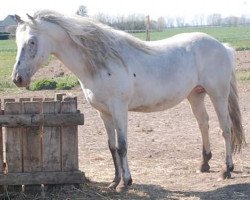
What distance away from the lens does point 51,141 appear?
18.7 feet

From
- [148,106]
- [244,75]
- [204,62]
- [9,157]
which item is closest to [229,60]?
[204,62]

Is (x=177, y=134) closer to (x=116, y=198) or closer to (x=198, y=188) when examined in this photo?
(x=198, y=188)

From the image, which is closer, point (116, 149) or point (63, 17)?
point (63, 17)

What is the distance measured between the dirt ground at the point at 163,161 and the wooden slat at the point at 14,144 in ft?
1.73

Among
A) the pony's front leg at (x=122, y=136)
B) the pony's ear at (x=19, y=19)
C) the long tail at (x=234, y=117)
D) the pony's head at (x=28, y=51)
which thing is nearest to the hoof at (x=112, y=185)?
the pony's front leg at (x=122, y=136)

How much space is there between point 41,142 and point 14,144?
29 cm

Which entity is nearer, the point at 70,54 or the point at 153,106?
the point at 70,54

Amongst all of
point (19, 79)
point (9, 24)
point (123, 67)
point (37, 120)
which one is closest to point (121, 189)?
point (37, 120)

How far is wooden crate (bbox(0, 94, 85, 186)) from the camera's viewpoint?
5676 millimetres

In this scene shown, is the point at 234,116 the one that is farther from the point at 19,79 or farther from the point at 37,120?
the point at 19,79

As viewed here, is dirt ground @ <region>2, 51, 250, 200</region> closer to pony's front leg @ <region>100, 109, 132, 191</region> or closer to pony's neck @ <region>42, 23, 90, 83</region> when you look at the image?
pony's front leg @ <region>100, 109, 132, 191</region>

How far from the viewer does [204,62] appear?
6617mm

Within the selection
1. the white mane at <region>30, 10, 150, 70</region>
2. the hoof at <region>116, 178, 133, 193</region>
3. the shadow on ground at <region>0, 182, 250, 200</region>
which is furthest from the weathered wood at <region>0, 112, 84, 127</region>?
the hoof at <region>116, 178, 133, 193</region>

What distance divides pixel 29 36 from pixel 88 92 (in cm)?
91
